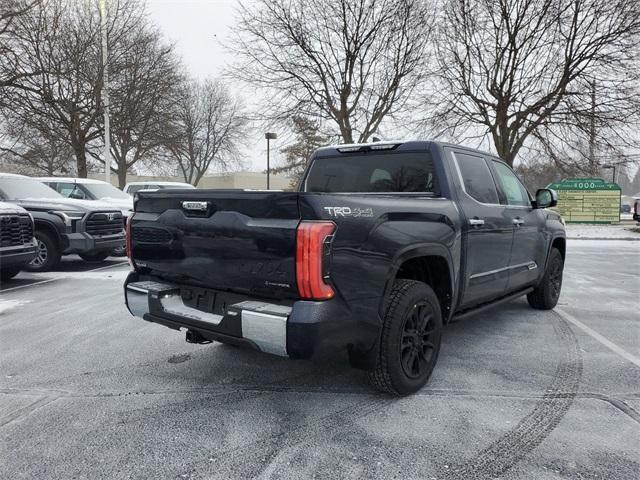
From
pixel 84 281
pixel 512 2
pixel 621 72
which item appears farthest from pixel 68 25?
pixel 621 72

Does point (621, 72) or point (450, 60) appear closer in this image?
point (621, 72)

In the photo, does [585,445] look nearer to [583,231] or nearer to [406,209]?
[406,209]

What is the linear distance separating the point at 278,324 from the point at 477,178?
2.60m

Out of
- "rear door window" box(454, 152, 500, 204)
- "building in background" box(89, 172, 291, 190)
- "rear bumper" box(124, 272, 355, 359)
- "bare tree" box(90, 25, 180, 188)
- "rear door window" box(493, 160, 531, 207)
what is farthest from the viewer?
"building in background" box(89, 172, 291, 190)

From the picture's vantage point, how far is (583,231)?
62.1 ft

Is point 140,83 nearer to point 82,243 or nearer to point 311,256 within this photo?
point 82,243

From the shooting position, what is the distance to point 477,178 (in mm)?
4297

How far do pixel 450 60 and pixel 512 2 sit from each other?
2.88 meters

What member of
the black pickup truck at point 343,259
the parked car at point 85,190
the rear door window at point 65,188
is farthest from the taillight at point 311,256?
the rear door window at point 65,188

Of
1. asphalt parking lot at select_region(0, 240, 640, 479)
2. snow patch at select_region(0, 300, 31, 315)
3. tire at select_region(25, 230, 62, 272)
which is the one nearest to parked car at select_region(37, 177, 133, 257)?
tire at select_region(25, 230, 62, 272)

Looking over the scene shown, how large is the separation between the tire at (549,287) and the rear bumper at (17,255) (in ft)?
23.5

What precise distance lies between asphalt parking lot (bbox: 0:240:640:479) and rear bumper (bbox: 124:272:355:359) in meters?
0.54

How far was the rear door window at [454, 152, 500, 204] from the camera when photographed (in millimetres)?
4094

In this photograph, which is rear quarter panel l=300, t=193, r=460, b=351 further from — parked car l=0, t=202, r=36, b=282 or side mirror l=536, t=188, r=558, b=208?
parked car l=0, t=202, r=36, b=282
